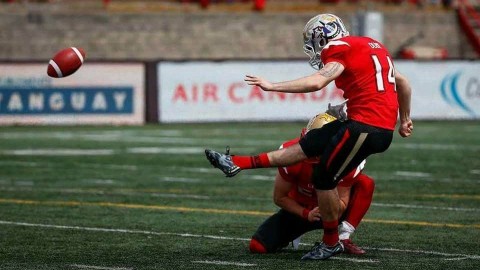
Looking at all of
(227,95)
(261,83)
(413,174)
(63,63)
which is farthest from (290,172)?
(227,95)

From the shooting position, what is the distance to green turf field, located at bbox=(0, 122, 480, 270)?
8414 millimetres

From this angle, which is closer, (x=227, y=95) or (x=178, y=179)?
(x=178, y=179)

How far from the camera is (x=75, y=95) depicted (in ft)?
81.6

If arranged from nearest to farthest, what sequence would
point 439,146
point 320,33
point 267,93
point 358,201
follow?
point 320,33
point 358,201
point 439,146
point 267,93

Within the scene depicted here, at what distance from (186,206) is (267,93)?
14.4m

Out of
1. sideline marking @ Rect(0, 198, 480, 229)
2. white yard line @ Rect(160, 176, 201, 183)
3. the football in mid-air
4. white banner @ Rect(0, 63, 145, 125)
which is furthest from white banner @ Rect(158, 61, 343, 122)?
the football in mid-air

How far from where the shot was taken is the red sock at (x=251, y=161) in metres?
8.07

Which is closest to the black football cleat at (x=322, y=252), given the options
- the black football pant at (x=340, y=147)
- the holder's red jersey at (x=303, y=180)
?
the black football pant at (x=340, y=147)

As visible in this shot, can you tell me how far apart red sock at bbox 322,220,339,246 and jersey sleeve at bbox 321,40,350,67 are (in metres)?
1.05

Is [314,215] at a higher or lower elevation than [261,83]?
lower

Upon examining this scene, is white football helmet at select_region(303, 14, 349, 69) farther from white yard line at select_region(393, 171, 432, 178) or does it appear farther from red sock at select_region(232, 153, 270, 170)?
white yard line at select_region(393, 171, 432, 178)

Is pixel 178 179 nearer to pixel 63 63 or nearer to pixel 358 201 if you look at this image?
pixel 63 63

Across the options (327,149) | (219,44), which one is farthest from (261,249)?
(219,44)

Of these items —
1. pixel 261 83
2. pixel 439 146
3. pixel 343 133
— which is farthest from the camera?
pixel 439 146
